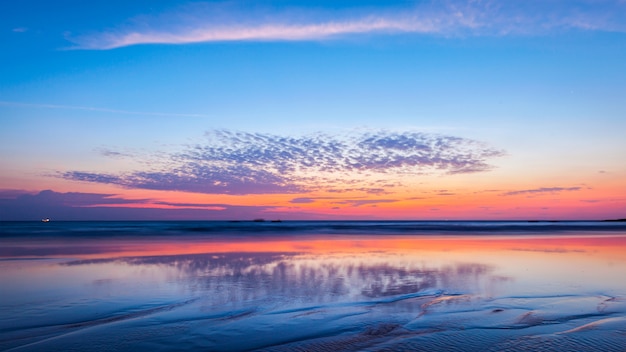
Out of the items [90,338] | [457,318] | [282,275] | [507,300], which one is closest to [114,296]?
[90,338]

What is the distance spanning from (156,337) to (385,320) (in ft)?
12.4

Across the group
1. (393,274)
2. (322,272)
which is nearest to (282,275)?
(322,272)

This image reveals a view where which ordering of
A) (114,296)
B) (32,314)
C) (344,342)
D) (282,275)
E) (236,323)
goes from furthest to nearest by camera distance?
1. (282,275)
2. (114,296)
3. (32,314)
4. (236,323)
5. (344,342)

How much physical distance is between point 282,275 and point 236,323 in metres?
5.71

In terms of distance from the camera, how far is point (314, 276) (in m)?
13.1

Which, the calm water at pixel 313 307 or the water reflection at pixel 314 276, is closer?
the calm water at pixel 313 307

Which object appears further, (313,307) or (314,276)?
(314,276)

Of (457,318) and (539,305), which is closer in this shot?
(457,318)

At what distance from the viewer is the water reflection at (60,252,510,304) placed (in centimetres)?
1051

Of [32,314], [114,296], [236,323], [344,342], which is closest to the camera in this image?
[344,342]

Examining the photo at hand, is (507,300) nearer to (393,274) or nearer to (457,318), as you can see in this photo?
(457,318)

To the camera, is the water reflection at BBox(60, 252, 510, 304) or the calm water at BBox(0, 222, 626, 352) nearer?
the calm water at BBox(0, 222, 626, 352)

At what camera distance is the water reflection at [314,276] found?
10.5 metres

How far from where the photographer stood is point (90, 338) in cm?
680
